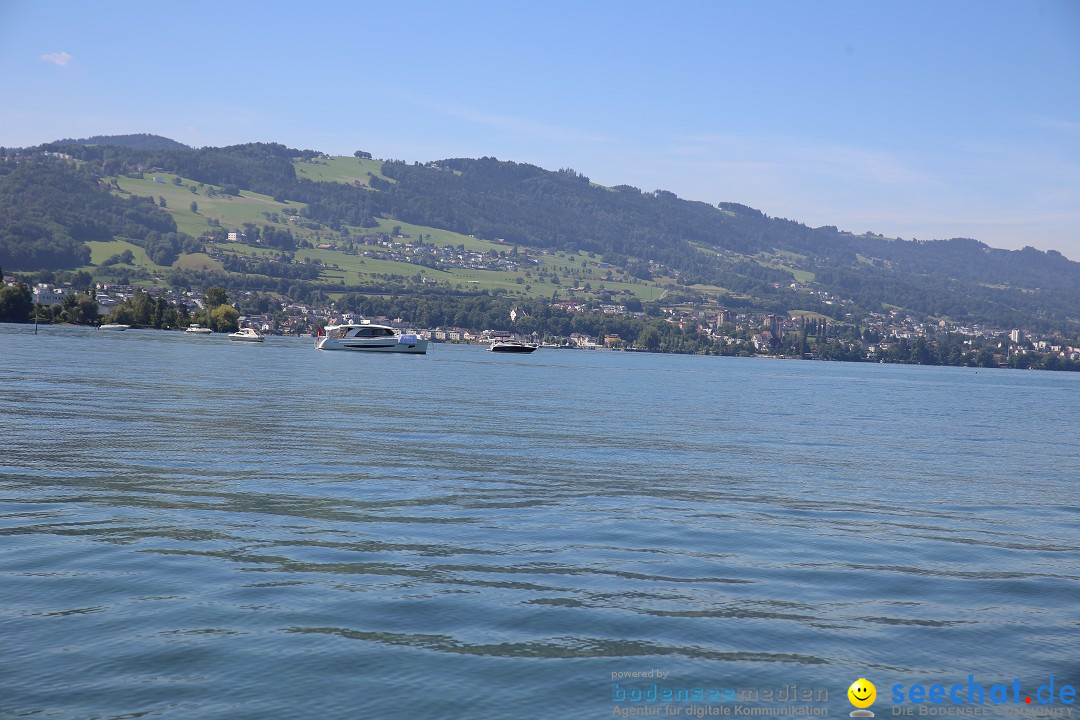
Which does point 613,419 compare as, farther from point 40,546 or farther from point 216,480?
point 40,546

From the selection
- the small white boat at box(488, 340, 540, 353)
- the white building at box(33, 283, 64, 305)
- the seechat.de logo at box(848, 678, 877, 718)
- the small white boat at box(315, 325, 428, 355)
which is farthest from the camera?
the white building at box(33, 283, 64, 305)

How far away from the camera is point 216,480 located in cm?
1919

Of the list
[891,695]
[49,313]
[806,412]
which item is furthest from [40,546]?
[49,313]

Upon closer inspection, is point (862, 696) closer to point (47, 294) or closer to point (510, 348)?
point (510, 348)

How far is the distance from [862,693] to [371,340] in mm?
114577

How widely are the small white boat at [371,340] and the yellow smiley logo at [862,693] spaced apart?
112236mm

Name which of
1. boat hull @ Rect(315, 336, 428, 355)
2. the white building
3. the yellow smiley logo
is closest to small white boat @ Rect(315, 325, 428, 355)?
boat hull @ Rect(315, 336, 428, 355)

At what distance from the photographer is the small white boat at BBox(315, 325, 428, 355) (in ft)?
391

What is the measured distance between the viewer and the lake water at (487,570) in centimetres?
934

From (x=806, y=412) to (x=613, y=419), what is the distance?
47.3 feet

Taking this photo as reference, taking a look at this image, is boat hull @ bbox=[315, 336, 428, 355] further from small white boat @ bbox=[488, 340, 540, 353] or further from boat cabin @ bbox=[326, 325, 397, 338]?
small white boat @ bbox=[488, 340, 540, 353]

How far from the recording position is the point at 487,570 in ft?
43.1

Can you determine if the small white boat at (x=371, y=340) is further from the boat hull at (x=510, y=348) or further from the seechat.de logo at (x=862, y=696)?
the seechat.de logo at (x=862, y=696)

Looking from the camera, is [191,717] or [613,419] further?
[613,419]
